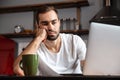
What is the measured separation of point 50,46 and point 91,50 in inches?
40.0

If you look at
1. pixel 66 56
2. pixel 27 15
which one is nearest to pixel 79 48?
pixel 66 56

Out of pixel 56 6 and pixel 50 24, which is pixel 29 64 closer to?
pixel 50 24

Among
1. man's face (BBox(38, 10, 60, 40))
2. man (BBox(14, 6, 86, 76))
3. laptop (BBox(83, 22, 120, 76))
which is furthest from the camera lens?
man's face (BBox(38, 10, 60, 40))

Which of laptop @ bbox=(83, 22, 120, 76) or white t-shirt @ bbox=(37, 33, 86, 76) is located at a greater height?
laptop @ bbox=(83, 22, 120, 76)

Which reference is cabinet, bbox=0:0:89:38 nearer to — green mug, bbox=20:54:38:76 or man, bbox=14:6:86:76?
man, bbox=14:6:86:76

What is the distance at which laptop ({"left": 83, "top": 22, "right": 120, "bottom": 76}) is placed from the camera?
973 millimetres

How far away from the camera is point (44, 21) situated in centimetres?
208

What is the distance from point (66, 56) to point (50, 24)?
35 centimetres

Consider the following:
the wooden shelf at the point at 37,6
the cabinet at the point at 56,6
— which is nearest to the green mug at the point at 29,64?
the cabinet at the point at 56,6

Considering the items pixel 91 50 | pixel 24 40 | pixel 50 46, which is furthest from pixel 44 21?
pixel 24 40

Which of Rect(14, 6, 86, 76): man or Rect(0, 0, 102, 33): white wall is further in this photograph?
Rect(0, 0, 102, 33): white wall

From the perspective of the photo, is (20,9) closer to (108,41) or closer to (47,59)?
(47,59)

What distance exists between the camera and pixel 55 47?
78.3 inches

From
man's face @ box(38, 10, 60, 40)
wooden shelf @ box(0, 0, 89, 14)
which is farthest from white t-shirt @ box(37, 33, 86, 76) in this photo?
wooden shelf @ box(0, 0, 89, 14)
